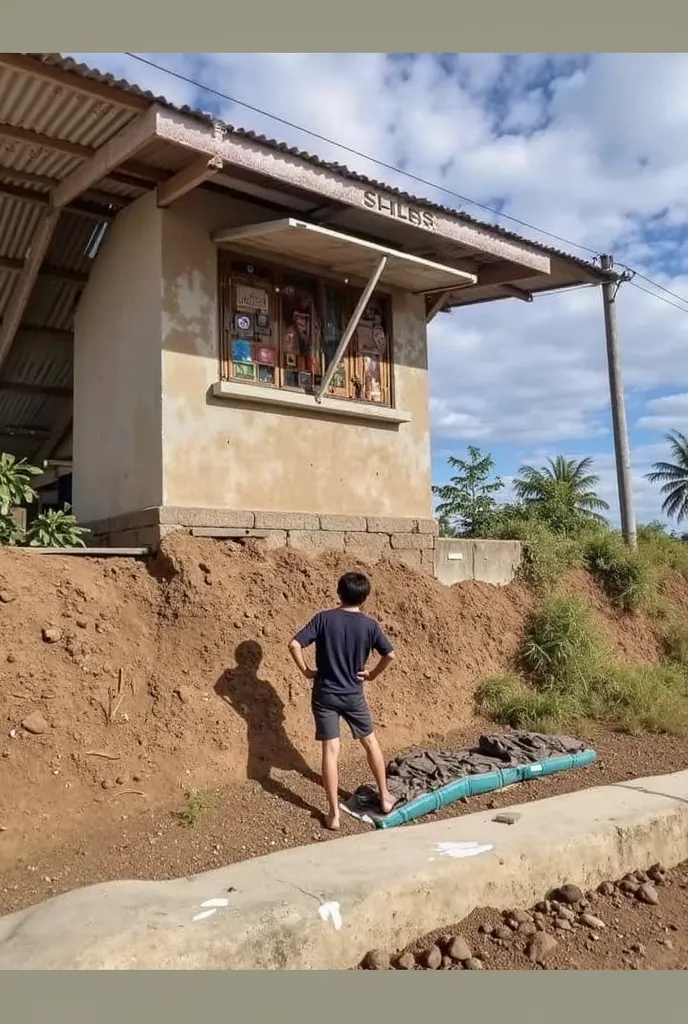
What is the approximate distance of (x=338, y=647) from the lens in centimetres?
580

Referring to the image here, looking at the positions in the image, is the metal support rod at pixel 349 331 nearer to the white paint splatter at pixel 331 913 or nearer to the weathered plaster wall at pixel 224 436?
the weathered plaster wall at pixel 224 436

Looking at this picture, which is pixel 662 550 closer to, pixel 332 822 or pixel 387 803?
pixel 387 803

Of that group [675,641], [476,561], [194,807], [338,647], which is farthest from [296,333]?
[675,641]

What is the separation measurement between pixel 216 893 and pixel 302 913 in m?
0.51

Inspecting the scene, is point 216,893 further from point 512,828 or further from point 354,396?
point 354,396

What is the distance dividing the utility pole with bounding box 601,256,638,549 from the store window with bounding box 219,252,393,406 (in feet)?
12.6

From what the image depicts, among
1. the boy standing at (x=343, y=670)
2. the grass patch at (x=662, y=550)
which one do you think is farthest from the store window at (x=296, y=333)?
the grass patch at (x=662, y=550)

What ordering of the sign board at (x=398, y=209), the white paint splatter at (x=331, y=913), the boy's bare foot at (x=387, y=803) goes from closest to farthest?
the white paint splatter at (x=331, y=913) < the boy's bare foot at (x=387, y=803) < the sign board at (x=398, y=209)

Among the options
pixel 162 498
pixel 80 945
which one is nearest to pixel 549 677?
pixel 162 498

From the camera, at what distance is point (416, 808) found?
585cm

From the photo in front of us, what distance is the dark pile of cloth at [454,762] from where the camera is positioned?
5.95 meters

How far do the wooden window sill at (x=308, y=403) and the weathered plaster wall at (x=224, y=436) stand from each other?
0.24 feet

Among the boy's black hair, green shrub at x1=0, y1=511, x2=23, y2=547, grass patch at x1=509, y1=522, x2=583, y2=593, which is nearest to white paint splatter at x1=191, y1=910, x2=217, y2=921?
the boy's black hair

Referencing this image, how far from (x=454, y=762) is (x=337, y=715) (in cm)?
128
